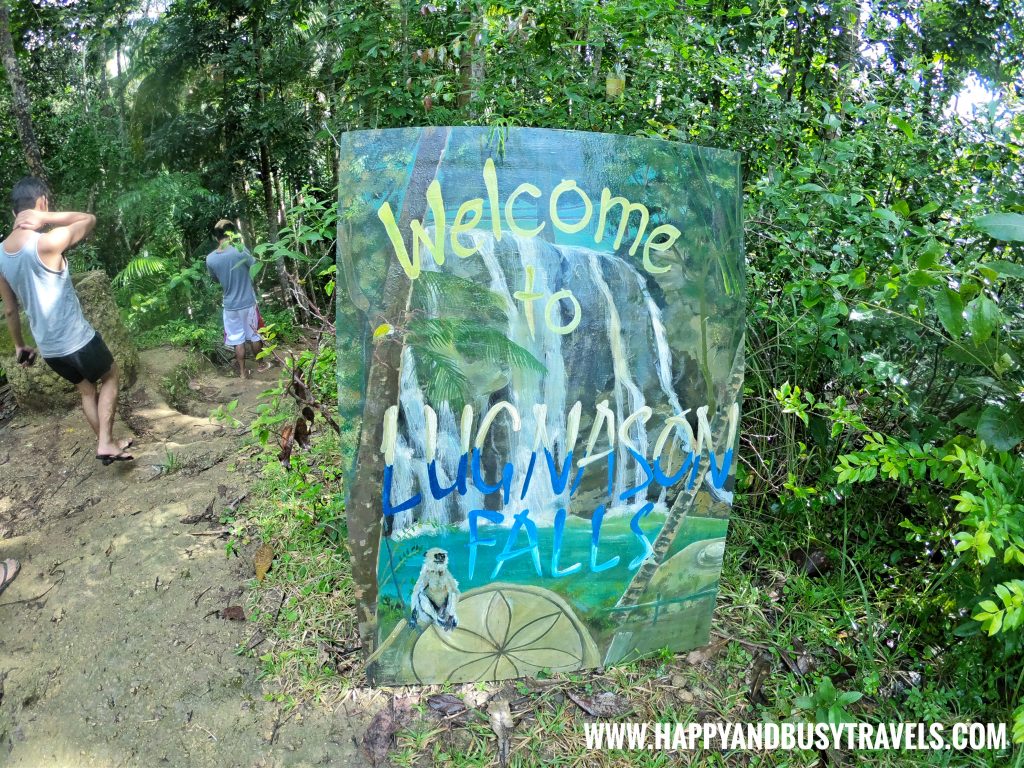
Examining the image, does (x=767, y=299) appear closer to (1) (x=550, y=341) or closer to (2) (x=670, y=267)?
(2) (x=670, y=267)

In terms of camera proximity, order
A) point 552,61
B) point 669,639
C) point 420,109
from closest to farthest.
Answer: point 669,639, point 552,61, point 420,109

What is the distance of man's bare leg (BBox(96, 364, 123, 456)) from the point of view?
11.0 ft

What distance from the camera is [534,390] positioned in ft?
6.14

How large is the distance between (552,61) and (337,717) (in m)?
2.73

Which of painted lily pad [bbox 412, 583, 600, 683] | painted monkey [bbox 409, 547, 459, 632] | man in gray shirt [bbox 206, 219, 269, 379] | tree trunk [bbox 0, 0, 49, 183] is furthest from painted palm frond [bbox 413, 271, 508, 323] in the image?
tree trunk [bbox 0, 0, 49, 183]

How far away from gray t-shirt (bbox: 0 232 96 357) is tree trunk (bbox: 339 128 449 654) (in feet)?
7.88

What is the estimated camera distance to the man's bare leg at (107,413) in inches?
132

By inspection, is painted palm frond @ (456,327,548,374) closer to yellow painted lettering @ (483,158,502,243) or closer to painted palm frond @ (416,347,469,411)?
painted palm frond @ (416,347,469,411)

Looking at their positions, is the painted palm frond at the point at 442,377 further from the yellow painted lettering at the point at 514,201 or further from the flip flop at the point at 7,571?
the flip flop at the point at 7,571

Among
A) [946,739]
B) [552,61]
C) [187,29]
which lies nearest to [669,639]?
[946,739]

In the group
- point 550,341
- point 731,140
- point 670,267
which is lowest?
point 550,341

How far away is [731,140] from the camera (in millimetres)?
2723

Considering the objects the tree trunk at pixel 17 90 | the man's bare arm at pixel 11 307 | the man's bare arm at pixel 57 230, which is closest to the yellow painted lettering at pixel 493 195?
the man's bare arm at pixel 57 230

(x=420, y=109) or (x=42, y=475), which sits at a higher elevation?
(x=420, y=109)
